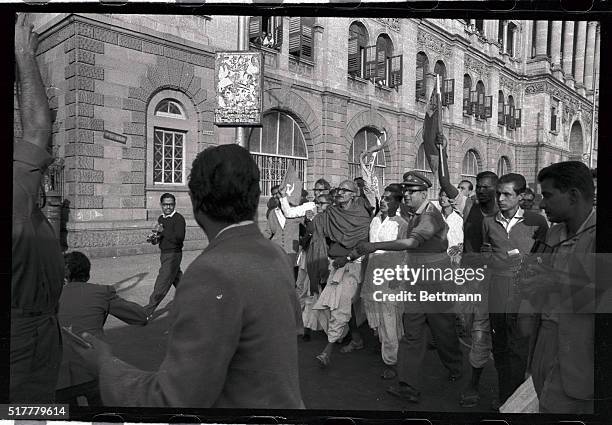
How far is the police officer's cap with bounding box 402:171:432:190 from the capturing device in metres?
2.46

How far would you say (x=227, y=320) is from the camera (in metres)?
1.30

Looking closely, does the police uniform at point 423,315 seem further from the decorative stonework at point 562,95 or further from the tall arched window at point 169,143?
the tall arched window at point 169,143

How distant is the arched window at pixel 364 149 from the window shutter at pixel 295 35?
1.95 feet

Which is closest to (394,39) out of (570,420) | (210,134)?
(210,134)

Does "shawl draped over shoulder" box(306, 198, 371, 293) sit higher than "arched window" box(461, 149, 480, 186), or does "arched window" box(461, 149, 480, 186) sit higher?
"arched window" box(461, 149, 480, 186)

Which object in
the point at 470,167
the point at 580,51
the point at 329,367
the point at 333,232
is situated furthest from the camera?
Answer: the point at 333,232

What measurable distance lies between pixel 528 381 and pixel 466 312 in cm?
48

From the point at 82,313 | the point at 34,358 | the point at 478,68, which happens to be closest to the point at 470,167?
the point at 478,68

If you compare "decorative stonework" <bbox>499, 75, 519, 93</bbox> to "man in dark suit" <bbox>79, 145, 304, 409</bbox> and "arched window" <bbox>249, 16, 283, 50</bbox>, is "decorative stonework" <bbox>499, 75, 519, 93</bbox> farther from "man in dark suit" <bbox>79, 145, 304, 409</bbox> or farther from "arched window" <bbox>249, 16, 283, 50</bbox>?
"man in dark suit" <bbox>79, 145, 304, 409</bbox>

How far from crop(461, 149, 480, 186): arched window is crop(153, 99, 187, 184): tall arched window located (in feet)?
4.86

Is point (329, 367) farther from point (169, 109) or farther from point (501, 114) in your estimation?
point (501, 114)

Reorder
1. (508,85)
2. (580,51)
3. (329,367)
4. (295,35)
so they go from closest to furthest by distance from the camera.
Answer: (580,51) < (295,35) < (329,367) < (508,85)

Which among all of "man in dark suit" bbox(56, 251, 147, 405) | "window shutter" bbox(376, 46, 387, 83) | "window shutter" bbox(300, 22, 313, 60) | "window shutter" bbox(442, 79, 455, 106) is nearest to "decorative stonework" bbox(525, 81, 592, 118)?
"window shutter" bbox(442, 79, 455, 106)

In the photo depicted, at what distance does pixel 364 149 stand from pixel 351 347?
1.11 meters
